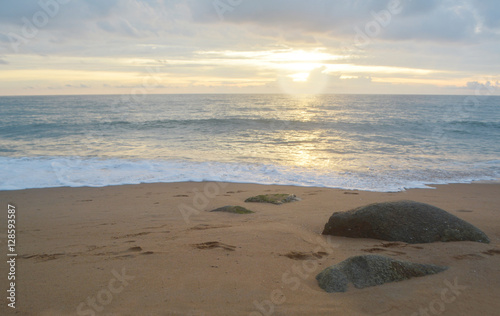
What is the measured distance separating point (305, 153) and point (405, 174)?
5.14 m

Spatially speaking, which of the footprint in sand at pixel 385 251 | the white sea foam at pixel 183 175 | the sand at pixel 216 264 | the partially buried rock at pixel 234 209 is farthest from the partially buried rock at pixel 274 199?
the footprint in sand at pixel 385 251

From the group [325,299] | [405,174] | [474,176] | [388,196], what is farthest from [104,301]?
[474,176]

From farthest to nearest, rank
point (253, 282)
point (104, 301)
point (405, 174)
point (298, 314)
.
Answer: point (405, 174) < point (253, 282) < point (104, 301) < point (298, 314)

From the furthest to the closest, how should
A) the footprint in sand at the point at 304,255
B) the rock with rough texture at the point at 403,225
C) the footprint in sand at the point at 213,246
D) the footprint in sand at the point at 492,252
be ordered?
the rock with rough texture at the point at 403,225, the footprint in sand at the point at 213,246, the footprint in sand at the point at 304,255, the footprint in sand at the point at 492,252

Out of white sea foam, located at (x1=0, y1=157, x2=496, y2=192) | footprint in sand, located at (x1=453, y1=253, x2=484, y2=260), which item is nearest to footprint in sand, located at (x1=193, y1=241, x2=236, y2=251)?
footprint in sand, located at (x1=453, y1=253, x2=484, y2=260)

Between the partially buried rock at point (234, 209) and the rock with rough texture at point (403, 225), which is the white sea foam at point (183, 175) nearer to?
the partially buried rock at point (234, 209)

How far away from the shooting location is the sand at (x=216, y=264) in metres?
3.26

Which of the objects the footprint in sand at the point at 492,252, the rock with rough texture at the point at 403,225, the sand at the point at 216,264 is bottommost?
the sand at the point at 216,264

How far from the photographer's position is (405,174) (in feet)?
38.9

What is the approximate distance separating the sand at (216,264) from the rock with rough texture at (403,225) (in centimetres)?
19

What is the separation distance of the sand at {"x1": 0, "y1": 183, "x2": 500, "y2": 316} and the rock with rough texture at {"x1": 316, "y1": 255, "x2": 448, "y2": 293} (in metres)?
0.10

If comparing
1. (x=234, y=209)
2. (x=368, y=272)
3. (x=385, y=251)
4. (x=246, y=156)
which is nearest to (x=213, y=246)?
(x=368, y=272)

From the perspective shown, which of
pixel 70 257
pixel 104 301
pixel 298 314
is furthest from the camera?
pixel 70 257

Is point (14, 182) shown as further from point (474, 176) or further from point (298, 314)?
point (474, 176)
